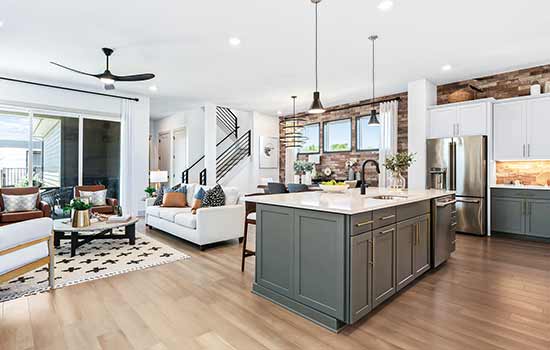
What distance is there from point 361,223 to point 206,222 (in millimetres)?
2774

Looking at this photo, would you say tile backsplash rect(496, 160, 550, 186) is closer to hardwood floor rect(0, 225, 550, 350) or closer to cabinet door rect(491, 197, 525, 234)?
cabinet door rect(491, 197, 525, 234)

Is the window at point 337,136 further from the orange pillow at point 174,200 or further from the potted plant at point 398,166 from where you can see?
the orange pillow at point 174,200

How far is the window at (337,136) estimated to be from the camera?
8.18 metres

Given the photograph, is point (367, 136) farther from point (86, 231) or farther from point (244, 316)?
point (86, 231)

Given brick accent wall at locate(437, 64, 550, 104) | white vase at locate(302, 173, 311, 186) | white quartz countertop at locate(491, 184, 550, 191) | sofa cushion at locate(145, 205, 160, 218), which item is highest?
brick accent wall at locate(437, 64, 550, 104)

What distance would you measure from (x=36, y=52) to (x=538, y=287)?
7274 millimetres

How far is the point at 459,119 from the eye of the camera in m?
5.62

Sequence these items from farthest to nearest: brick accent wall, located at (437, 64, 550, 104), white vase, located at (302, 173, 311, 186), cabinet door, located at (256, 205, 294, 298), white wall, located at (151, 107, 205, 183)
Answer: white wall, located at (151, 107, 205, 183) → white vase, located at (302, 173, 311, 186) → brick accent wall, located at (437, 64, 550, 104) → cabinet door, located at (256, 205, 294, 298)

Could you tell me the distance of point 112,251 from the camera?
4332mm

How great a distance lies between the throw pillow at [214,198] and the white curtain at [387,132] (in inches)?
161

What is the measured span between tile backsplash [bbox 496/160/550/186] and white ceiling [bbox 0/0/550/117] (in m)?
1.75

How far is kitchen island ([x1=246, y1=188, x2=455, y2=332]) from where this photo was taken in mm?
2207

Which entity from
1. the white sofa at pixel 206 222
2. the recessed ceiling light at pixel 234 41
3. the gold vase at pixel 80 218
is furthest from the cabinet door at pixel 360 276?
the gold vase at pixel 80 218

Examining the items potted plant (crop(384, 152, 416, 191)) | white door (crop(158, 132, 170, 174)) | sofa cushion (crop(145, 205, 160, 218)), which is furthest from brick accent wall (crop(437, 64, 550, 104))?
white door (crop(158, 132, 170, 174))
